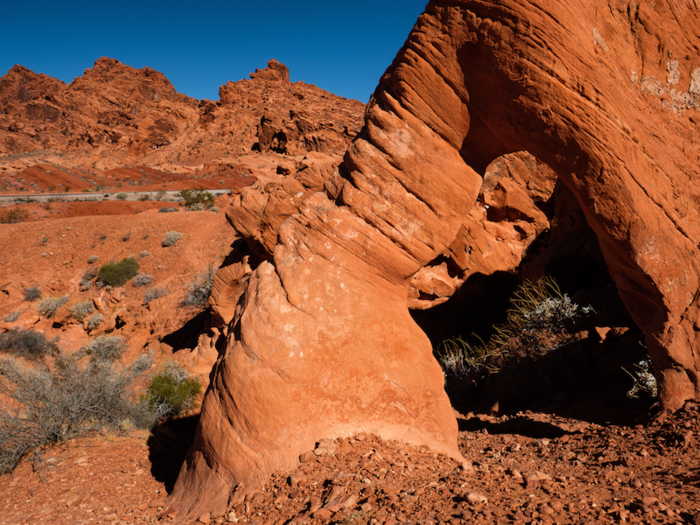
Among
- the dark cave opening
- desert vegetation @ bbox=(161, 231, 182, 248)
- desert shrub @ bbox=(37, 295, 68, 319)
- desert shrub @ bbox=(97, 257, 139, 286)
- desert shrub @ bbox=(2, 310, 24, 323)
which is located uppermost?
the dark cave opening

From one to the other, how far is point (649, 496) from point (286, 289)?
296 centimetres

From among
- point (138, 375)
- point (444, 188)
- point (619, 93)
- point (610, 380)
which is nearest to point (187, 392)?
point (138, 375)

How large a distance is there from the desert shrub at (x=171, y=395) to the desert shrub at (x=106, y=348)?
3.81m

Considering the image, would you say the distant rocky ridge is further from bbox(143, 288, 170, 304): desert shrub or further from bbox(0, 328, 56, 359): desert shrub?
bbox(0, 328, 56, 359): desert shrub

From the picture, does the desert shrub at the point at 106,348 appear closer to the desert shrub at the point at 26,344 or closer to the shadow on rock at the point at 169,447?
the desert shrub at the point at 26,344

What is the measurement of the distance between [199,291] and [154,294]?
2.22 metres

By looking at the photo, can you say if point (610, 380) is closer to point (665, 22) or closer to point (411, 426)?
point (411, 426)

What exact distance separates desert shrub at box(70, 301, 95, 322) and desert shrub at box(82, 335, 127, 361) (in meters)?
2.65

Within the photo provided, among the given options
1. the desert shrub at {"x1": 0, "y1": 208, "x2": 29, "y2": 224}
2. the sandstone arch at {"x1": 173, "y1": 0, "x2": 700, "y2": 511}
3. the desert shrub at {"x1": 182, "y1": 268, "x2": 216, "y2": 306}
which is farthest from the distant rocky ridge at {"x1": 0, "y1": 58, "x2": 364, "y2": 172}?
the sandstone arch at {"x1": 173, "y1": 0, "x2": 700, "y2": 511}

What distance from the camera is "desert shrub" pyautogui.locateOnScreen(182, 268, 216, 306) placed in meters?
13.0

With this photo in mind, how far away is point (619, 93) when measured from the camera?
11.3ft

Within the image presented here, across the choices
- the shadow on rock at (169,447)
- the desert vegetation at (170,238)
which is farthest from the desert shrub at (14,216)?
the shadow on rock at (169,447)

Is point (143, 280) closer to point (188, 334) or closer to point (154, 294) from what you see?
point (154, 294)

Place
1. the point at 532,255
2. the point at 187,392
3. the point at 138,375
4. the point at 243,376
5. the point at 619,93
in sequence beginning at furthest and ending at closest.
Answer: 1. the point at 138,375
2. the point at 532,255
3. the point at 187,392
4. the point at 243,376
5. the point at 619,93
